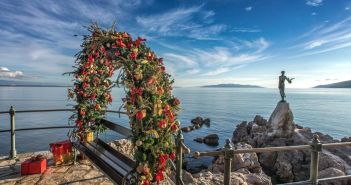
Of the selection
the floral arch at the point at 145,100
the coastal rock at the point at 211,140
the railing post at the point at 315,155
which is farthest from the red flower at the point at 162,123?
the coastal rock at the point at 211,140

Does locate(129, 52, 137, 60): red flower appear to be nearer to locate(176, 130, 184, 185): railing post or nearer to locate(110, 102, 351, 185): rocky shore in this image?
locate(176, 130, 184, 185): railing post

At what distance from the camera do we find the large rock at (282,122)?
22.7 m

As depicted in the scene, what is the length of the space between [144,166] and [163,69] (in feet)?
4.86

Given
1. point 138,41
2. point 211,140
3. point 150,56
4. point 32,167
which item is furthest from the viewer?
point 211,140

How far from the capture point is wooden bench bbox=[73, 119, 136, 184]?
418 cm

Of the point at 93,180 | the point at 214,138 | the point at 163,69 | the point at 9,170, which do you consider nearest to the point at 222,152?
the point at 163,69

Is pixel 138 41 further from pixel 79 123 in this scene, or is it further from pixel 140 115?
pixel 79 123

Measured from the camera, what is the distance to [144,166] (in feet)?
12.5

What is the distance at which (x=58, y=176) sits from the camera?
19.5 ft

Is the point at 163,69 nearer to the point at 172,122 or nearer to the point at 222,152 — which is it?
the point at 172,122

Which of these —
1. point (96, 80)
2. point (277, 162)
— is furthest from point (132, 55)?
point (277, 162)

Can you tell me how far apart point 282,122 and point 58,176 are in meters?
21.0

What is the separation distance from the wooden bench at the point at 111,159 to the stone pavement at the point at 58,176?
0.51 meters

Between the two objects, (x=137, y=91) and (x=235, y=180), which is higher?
(x=137, y=91)
